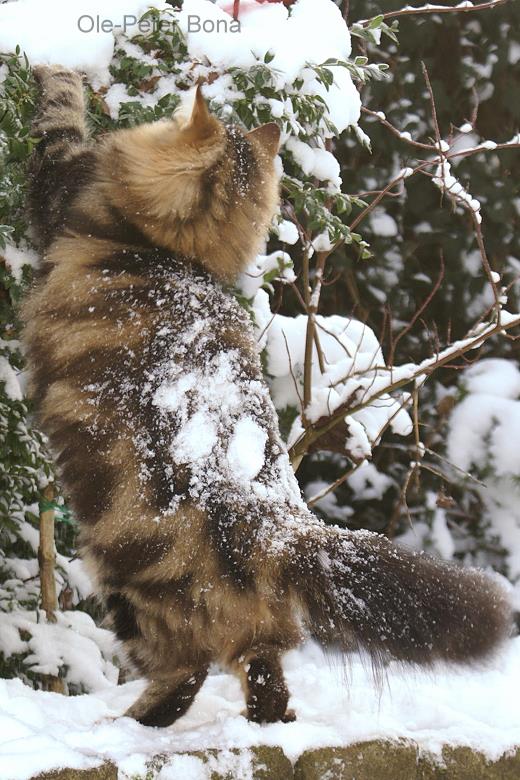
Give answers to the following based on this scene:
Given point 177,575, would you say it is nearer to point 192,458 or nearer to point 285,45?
point 192,458

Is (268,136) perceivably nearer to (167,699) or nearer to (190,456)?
(190,456)

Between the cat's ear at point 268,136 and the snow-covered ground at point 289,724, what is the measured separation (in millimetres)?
1571

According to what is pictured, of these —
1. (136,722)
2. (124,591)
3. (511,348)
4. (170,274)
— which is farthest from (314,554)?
(511,348)

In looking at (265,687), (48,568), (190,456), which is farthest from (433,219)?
(265,687)

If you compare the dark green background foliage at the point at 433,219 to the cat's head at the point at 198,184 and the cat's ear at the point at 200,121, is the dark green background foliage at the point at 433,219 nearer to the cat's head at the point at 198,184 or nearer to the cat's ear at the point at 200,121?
the cat's head at the point at 198,184

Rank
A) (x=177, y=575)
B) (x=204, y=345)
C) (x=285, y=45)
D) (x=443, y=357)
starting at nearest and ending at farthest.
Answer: (x=177, y=575)
(x=204, y=345)
(x=285, y=45)
(x=443, y=357)

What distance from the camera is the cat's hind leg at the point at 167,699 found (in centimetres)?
246

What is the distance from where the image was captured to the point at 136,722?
245 cm

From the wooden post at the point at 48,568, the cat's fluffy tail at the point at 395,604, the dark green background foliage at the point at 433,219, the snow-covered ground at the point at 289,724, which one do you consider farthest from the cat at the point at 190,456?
the dark green background foliage at the point at 433,219

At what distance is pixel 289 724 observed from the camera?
7.99 ft

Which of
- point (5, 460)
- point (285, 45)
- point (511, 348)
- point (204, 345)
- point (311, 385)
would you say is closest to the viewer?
point (204, 345)

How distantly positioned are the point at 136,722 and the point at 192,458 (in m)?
0.83

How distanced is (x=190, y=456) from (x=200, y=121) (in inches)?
38.0

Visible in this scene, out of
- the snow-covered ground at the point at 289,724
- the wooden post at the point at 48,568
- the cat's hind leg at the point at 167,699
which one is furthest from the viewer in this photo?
the wooden post at the point at 48,568
